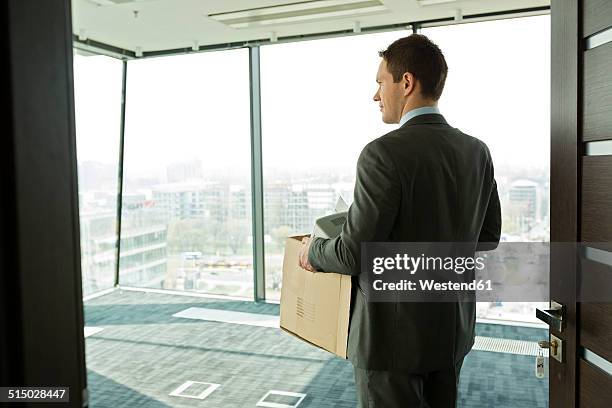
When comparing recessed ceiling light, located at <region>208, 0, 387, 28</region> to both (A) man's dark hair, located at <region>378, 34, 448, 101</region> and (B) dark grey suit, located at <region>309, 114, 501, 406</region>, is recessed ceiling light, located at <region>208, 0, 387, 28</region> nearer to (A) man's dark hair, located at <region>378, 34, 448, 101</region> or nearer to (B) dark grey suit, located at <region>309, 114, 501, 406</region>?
(A) man's dark hair, located at <region>378, 34, 448, 101</region>

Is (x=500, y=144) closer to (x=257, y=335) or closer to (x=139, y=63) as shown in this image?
(x=257, y=335)

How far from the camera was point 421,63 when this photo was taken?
5.69 feet

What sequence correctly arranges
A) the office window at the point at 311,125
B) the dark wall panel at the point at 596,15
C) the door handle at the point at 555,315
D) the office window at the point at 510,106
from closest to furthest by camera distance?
1. the dark wall panel at the point at 596,15
2. the door handle at the point at 555,315
3. the office window at the point at 510,106
4. the office window at the point at 311,125

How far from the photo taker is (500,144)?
5.14m

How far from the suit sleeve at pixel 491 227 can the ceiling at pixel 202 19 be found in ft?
9.98

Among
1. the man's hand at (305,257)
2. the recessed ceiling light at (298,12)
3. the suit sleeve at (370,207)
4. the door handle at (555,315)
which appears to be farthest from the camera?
the recessed ceiling light at (298,12)

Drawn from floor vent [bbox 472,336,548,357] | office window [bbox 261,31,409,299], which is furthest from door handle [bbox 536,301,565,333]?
office window [bbox 261,31,409,299]

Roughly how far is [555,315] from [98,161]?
5897mm

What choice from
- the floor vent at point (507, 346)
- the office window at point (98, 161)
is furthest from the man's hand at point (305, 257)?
the office window at point (98, 161)

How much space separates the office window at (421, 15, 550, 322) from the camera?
16.3 feet

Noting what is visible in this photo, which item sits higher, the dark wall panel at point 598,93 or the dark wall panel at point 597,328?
the dark wall panel at point 598,93

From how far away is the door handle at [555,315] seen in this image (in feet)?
4.61

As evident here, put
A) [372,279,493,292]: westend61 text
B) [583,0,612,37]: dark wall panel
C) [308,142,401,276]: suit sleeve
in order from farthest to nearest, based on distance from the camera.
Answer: [372,279,493,292]: westend61 text
[308,142,401,276]: suit sleeve
[583,0,612,37]: dark wall panel

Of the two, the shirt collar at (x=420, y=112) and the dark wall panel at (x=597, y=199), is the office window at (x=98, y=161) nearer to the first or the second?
the shirt collar at (x=420, y=112)
